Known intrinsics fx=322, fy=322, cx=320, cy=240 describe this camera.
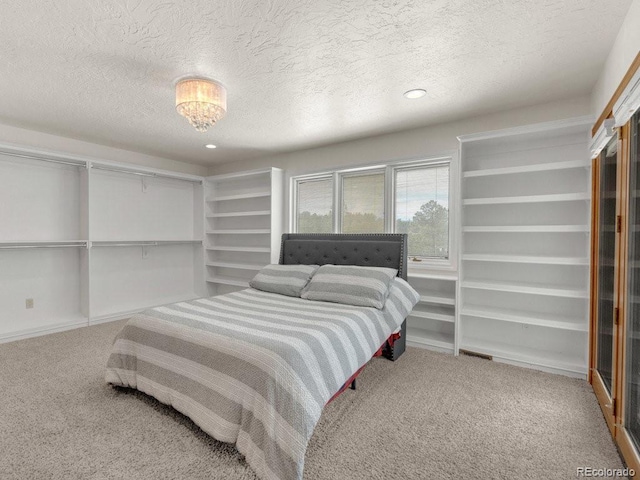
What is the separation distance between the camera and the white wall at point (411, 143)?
2914 mm

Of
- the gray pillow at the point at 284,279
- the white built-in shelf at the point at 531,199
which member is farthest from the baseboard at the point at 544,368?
the gray pillow at the point at 284,279

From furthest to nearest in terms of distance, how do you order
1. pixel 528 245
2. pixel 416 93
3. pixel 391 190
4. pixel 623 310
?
pixel 391 190 → pixel 528 245 → pixel 416 93 → pixel 623 310

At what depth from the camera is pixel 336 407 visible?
222 cm

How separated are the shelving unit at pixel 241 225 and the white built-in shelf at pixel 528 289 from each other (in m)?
2.58

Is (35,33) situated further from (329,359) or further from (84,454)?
(329,359)

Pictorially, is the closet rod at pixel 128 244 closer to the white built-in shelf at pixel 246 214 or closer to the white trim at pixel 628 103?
the white built-in shelf at pixel 246 214

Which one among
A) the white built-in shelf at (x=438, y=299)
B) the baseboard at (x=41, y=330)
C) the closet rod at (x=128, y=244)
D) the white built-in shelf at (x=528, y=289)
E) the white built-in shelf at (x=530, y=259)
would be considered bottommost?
the baseboard at (x=41, y=330)

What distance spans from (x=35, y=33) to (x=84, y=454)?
7.89 ft

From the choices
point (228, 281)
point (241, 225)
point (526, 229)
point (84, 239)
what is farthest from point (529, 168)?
point (84, 239)

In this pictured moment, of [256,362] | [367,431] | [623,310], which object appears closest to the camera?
[256,362]

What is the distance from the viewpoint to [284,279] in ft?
10.7

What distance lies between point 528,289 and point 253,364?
2451mm

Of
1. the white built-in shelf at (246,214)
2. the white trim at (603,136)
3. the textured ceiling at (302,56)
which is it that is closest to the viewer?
the textured ceiling at (302,56)

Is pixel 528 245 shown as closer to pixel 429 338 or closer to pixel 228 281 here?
pixel 429 338
